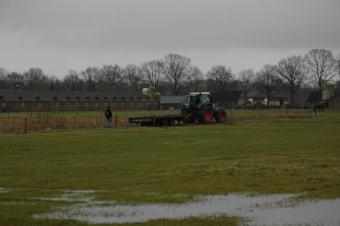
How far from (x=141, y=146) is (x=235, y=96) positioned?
132920 mm

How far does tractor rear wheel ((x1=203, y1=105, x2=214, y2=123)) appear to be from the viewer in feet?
154

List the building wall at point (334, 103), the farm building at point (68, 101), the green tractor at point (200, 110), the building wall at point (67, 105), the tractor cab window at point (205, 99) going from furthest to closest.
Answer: the farm building at point (68, 101), the building wall at point (67, 105), the building wall at point (334, 103), the tractor cab window at point (205, 99), the green tractor at point (200, 110)

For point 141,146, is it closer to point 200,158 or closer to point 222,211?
point 200,158

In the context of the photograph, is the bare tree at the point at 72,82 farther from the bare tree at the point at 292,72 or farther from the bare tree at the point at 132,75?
the bare tree at the point at 292,72

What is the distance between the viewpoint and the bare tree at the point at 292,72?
143 m

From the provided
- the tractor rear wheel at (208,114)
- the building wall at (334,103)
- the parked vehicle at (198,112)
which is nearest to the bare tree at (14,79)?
the building wall at (334,103)

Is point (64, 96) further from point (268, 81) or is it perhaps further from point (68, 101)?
point (268, 81)

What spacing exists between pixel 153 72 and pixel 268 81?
3608 cm

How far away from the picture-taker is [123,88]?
17525 cm

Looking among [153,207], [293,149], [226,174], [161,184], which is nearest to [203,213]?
[153,207]

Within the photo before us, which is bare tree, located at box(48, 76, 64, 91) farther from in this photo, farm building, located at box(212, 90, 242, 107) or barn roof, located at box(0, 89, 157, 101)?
farm building, located at box(212, 90, 242, 107)

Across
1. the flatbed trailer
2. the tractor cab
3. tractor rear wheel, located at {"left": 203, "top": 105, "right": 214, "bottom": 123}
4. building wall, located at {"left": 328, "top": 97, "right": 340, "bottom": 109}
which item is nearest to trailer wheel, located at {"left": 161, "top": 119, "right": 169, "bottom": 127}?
the flatbed trailer

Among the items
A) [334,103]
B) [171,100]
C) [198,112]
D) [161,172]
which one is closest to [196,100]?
[198,112]

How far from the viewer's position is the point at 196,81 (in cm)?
15850
